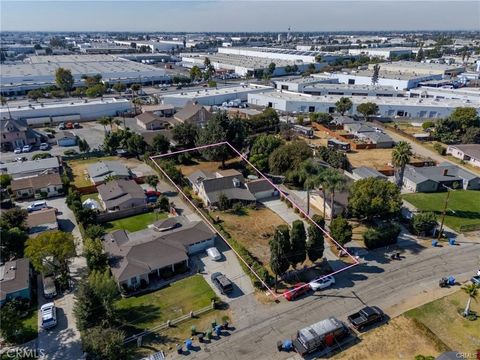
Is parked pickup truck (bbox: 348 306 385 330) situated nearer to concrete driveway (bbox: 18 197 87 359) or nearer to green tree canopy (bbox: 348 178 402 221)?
green tree canopy (bbox: 348 178 402 221)

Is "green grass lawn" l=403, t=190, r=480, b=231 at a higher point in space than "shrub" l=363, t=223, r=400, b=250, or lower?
lower

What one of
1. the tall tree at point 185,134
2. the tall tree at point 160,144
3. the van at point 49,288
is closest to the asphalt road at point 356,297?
the van at point 49,288

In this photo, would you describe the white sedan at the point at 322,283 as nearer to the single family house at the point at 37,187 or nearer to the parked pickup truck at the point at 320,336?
the parked pickup truck at the point at 320,336

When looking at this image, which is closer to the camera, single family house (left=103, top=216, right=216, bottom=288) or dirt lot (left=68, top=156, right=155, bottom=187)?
single family house (left=103, top=216, right=216, bottom=288)

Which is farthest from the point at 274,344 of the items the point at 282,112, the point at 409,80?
the point at 409,80

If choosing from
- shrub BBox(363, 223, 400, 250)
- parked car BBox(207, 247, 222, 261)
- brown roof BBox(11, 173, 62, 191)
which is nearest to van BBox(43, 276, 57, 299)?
parked car BBox(207, 247, 222, 261)

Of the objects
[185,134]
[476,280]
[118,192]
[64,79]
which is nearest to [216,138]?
[185,134]

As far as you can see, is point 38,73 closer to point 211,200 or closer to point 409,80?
point 211,200
